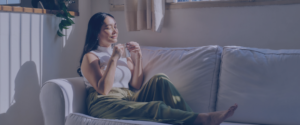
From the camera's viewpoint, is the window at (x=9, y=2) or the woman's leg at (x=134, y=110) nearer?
the woman's leg at (x=134, y=110)

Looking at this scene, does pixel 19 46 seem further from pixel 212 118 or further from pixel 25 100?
pixel 212 118

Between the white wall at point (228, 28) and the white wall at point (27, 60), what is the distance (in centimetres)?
64

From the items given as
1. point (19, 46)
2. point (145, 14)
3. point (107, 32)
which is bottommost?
point (19, 46)

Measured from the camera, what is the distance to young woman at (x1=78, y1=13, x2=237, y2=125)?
1214 millimetres

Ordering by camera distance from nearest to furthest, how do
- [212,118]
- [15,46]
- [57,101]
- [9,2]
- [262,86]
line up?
[212,118], [57,101], [262,86], [15,46], [9,2]

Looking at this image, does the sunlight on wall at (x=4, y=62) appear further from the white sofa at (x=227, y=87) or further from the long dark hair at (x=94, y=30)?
the long dark hair at (x=94, y=30)

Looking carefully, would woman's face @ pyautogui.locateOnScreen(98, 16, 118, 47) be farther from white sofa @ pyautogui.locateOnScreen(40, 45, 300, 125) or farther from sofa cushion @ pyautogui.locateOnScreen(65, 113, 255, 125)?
sofa cushion @ pyautogui.locateOnScreen(65, 113, 255, 125)

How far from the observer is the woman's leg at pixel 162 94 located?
1393mm

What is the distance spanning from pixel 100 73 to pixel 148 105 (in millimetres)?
417

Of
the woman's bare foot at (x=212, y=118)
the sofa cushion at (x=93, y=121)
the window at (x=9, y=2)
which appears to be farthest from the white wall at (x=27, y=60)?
the woman's bare foot at (x=212, y=118)

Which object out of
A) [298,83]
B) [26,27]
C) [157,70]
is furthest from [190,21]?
[26,27]

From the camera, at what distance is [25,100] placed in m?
1.72

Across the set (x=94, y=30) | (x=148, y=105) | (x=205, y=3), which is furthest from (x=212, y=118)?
(x=205, y=3)

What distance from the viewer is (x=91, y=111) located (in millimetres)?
1445
